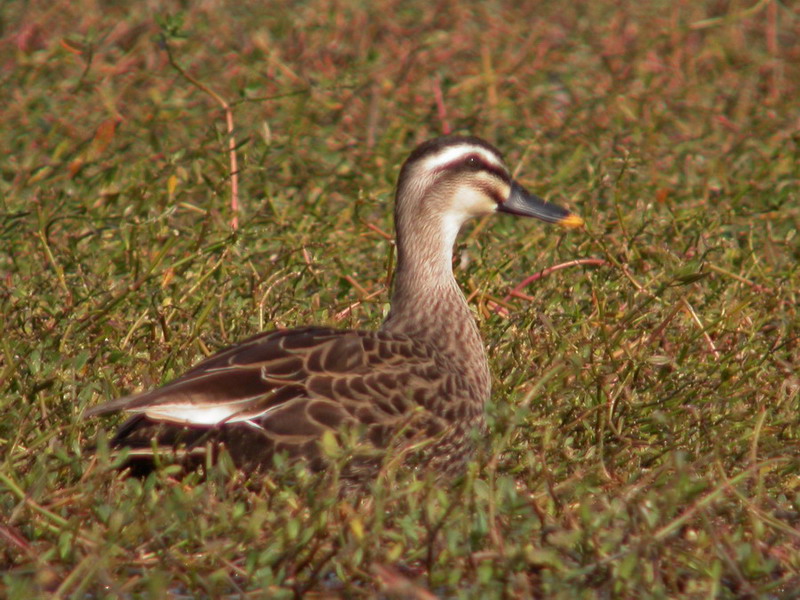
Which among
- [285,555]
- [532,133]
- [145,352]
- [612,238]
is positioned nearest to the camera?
[285,555]

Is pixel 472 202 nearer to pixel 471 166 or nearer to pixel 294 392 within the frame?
pixel 471 166

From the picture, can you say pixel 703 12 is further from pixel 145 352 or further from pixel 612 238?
pixel 145 352

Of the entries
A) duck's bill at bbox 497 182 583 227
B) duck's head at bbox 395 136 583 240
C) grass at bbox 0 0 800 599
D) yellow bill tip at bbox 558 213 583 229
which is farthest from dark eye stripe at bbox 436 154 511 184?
grass at bbox 0 0 800 599

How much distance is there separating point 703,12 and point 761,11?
1.55ft

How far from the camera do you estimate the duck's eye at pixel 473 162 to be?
5383 mm

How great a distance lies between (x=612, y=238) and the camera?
634cm

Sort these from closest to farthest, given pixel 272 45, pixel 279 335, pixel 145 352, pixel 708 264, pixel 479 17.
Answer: pixel 279 335 < pixel 145 352 < pixel 708 264 < pixel 272 45 < pixel 479 17

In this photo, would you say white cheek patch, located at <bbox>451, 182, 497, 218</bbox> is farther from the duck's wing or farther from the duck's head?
the duck's wing

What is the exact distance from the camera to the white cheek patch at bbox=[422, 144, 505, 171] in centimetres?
532

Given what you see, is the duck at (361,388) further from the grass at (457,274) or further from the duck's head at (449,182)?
the grass at (457,274)

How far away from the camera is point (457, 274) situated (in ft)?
19.4

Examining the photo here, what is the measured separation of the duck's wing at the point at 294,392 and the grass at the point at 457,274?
195mm

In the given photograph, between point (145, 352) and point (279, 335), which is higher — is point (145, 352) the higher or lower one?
the lower one

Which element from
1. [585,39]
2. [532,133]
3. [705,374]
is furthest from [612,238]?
[585,39]
